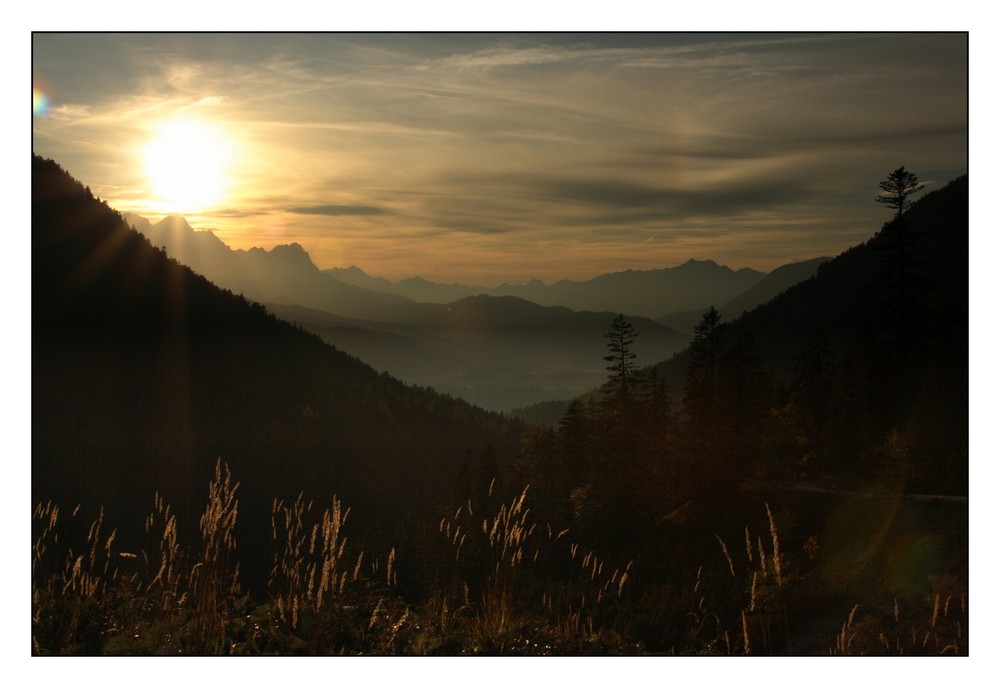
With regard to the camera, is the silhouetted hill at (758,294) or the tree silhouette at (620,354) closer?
the silhouetted hill at (758,294)

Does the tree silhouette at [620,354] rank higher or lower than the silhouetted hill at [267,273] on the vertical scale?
lower

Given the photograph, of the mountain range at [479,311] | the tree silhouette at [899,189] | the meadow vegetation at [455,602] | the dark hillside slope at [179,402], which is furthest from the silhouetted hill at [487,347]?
the tree silhouette at [899,189]

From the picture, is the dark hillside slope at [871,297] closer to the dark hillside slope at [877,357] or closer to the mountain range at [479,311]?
the dark hillside slope at [877,357]

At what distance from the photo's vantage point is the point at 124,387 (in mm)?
9625

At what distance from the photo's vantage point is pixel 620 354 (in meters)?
9.55

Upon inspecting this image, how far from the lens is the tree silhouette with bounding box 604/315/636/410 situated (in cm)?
932

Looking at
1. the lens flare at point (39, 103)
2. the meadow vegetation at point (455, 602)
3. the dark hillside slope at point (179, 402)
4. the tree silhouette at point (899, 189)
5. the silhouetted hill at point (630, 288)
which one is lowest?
the meadow vegetation at point (455, 602)

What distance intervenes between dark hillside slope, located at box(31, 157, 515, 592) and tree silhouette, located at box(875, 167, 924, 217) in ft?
19.1

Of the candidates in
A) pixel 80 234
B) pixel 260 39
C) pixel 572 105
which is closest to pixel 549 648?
pixel 572 105

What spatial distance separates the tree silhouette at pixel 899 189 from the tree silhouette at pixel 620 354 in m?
3.53

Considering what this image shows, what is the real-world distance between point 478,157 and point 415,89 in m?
1.13

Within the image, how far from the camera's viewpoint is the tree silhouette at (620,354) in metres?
9.32

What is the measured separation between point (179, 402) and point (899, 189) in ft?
34.2

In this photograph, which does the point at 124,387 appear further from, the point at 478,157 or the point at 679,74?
the point at 679,74
